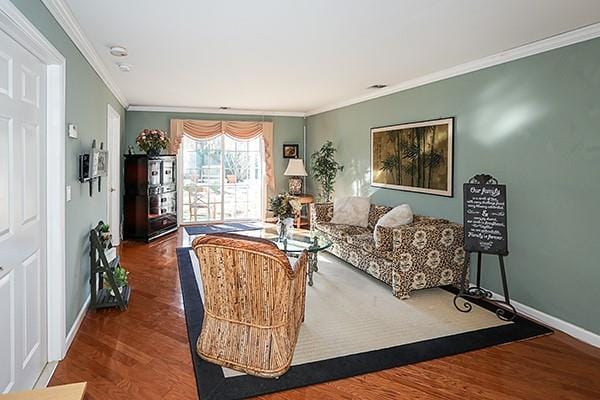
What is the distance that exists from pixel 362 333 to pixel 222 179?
19.3 feet

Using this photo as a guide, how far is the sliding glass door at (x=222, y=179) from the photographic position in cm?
837

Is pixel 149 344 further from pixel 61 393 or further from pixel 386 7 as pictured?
pixel 386 7

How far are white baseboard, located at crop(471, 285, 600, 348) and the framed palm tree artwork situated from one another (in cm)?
141

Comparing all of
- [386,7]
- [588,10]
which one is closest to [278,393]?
[386,7]

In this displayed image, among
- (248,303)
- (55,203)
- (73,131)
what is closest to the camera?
(248,303)

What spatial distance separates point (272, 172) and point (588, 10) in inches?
256

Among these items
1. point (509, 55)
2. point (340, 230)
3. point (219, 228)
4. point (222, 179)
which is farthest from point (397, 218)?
point (222, 179)

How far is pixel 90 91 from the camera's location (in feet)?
13.0

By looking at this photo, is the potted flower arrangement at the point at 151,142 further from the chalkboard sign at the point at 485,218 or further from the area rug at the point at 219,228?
the chalkboard sign at the point at 485,218

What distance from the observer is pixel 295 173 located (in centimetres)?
812

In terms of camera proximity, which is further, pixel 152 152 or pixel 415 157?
pixel 152 152

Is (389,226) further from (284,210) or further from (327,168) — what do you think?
(327,168)

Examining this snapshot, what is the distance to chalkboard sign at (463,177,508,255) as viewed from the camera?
365 cm

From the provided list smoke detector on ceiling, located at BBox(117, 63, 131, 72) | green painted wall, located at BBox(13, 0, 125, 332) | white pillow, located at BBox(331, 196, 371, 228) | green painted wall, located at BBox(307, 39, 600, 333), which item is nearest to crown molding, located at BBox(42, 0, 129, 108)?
green painted wall, located at BBox(13, 0, 125, 332)
